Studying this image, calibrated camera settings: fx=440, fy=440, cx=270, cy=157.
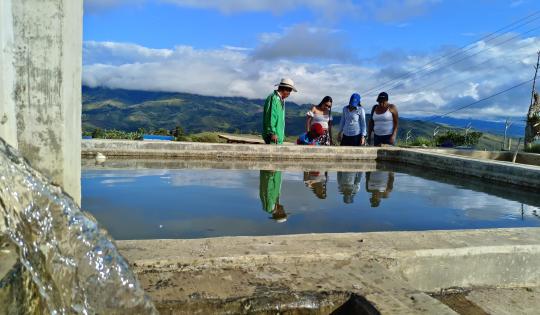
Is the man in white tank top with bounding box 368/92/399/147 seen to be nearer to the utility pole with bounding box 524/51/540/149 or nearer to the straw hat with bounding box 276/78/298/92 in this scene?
the straw hat with bounding box 276/78/298/92

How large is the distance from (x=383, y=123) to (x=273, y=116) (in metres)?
2.95

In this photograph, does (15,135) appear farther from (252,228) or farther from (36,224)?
(252,228)

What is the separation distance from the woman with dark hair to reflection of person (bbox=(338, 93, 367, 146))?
395 millimetres

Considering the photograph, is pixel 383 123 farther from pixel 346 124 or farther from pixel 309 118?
pixel 309 118

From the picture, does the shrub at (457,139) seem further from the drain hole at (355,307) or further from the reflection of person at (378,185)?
the drain hole at (355,307)

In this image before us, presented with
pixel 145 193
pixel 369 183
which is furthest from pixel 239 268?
pixel 369 183

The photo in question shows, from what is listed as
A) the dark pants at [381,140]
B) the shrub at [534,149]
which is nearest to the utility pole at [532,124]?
the shrub at [534,149]

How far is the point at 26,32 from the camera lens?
79.7 inches

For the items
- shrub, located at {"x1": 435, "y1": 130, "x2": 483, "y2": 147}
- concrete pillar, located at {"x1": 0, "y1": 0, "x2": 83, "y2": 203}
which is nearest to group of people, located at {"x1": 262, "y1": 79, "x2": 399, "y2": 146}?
concrete pillar, located at {"x1": 0, "y1": 0, "x2": 83, "y2": 203}

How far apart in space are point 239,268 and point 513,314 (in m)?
1.35

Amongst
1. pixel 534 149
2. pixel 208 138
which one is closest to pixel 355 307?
pixel 208 138

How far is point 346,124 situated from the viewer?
31.8ft

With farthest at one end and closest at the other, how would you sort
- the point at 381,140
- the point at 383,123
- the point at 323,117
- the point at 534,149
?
the point at 534,149 < the point at 381,140 < the point at 383,123 < the point at 323,117

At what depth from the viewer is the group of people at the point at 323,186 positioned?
447cm
